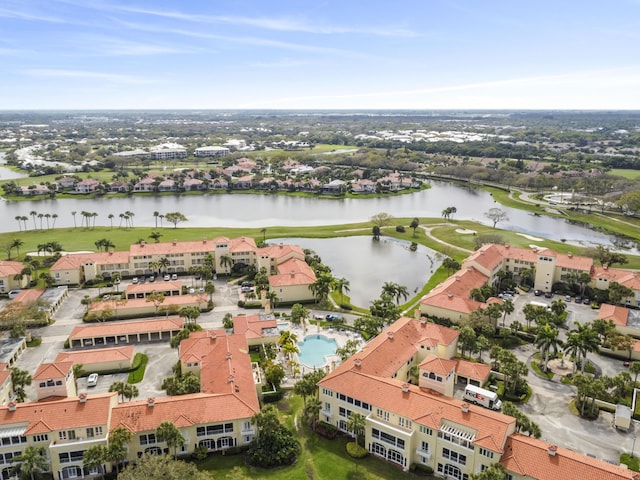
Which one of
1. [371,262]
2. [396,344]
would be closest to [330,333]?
[396,344]

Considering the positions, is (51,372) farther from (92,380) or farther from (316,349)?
(316,349)

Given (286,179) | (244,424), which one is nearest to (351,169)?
(286,179)

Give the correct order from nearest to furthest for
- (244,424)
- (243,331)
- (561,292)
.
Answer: (244,424), (243,331), (561,292)

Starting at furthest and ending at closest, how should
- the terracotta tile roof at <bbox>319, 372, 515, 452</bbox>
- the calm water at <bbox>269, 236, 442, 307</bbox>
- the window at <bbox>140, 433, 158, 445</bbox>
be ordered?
the calm water at <bbox>269, 236, 442, 307</bbox>
the window at <bbox>140, 433, 158, 445</bbox>
the terracotta tile roof at <bbox>319, 372, 515, 452</bbox>

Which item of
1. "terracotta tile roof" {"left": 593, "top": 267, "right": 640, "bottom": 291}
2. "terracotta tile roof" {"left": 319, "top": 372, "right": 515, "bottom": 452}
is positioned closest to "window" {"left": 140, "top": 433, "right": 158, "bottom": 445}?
"terracotta tile roof" {"left": 319, "top": 372, "right": 515, "bottom": 452}

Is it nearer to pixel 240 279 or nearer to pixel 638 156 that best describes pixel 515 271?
pixel 240 279

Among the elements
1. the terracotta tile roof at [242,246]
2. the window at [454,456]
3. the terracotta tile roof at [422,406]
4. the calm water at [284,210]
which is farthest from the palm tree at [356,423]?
the calm water at [284,210]

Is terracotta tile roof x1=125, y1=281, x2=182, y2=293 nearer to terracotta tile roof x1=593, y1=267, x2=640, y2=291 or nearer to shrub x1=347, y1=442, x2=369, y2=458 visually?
shrub x1=347, y1=442, x2=369, y2=458
